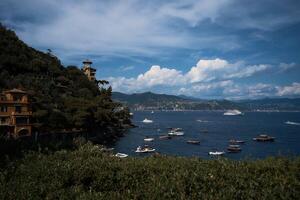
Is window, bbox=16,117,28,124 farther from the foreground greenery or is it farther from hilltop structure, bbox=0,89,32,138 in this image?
the foreground greenery

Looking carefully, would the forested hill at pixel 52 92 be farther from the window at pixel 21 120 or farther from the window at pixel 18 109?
the window at pixel 18 109

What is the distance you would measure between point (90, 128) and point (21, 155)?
69.1 meters

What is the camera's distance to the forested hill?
6544cm

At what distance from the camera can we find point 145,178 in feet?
32.4

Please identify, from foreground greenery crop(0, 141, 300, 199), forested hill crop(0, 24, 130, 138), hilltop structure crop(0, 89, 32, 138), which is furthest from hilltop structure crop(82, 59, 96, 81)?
foreground greenery crop(0, 141, 300, 199)

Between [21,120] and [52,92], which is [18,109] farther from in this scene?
[52,92]

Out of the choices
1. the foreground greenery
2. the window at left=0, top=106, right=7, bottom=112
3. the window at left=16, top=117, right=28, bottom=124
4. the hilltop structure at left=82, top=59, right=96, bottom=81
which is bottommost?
the window at left=16, top=117, right=28, bottom=124

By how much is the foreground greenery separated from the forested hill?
52.8 m

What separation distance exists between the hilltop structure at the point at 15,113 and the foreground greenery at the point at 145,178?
4987cm

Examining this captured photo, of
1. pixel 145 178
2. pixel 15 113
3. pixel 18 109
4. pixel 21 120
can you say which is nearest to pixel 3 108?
pixel 15 113

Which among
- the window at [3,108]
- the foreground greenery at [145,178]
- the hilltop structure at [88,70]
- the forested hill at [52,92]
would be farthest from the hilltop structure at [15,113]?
the hilltop structure at [88,70]

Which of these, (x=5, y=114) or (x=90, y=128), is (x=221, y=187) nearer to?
(x=5, y=114)

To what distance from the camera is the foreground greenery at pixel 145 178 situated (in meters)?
8.23

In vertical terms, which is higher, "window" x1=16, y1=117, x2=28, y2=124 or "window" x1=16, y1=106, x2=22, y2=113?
"window" x1=16, y1=106, x2=22, y2=113
